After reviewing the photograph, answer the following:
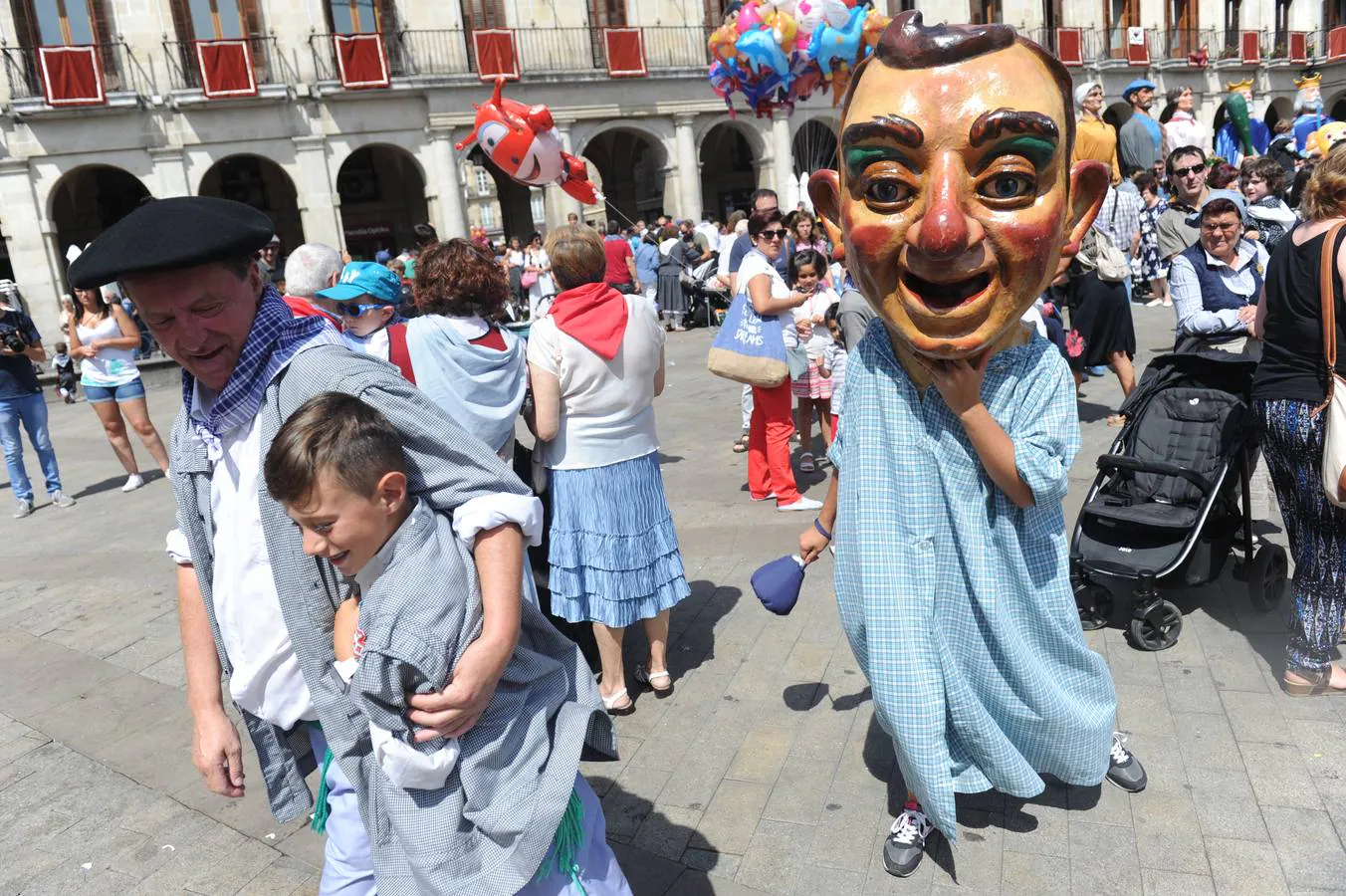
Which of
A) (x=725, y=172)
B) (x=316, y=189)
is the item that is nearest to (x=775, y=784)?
(x=316, y=189)

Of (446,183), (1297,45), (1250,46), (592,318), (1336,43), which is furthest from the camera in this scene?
(1336,43)

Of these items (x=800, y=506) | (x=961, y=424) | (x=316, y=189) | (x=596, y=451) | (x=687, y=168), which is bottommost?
→ (x=800, y=506)

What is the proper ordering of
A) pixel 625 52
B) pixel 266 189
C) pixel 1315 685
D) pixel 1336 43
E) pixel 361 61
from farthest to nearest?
pixel 1336 43 → pixel 266 189 → pixel 625 52 → pixel 361 61 → pixel 1315 685

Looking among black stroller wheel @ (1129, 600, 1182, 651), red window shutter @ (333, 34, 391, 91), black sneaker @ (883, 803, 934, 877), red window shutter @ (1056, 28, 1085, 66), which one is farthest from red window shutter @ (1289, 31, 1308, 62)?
black sneaker @ (883, 803, 934, 877)

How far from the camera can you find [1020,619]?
241 cm

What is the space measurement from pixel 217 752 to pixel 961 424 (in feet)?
5.95

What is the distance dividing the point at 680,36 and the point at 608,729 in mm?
23074

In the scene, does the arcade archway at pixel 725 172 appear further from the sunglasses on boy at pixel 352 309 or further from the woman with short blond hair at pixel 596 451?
the woman with short blond hair at pixel 596 451

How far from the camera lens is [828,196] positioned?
8.10 ft

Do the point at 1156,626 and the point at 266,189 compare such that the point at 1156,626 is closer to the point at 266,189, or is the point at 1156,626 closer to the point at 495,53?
the point at 495,53

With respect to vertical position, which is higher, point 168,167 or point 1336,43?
point 1336,43

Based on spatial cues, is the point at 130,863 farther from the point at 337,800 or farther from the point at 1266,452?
the point at 1266,452

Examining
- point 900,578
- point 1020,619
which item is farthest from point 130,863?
point 1020,619

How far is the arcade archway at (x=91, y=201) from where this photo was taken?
2225 cm
